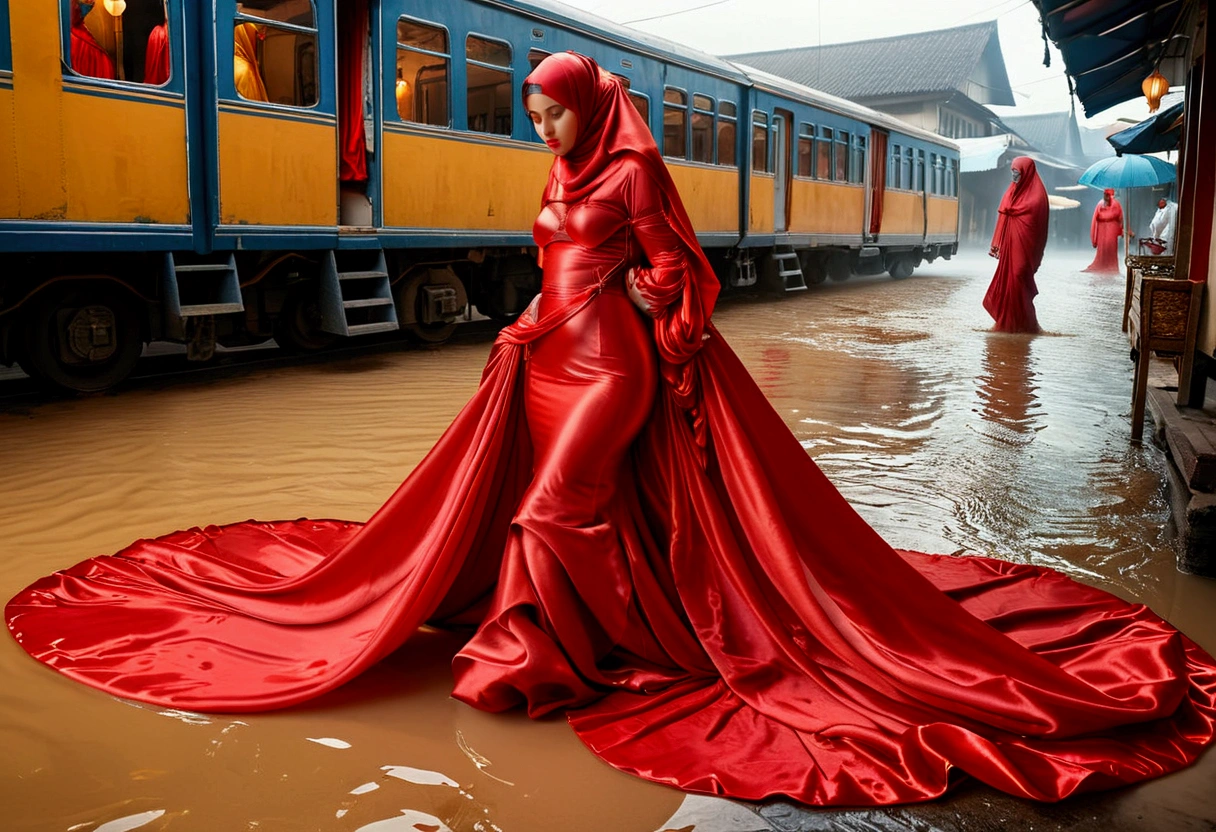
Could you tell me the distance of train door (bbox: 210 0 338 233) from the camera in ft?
24.2

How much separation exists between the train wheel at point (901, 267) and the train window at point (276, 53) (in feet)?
60.9

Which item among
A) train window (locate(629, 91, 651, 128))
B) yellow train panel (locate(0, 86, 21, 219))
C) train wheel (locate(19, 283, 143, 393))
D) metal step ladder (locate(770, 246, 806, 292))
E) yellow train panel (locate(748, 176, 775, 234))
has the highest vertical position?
train window (locate(629, 91, 651, 128))

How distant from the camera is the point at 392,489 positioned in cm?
479

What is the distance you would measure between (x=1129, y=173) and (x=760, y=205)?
8695mm

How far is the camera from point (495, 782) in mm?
2254

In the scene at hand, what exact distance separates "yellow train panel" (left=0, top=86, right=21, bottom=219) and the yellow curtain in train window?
68.1 inches

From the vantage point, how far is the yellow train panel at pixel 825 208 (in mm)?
17328

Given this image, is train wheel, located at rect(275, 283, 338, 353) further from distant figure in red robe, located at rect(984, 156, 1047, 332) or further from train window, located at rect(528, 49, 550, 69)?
distant figure in red robe, located at rect(984, 156, 1047, 332)

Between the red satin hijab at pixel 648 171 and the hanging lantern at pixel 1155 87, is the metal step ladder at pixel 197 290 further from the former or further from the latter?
the hanging lantern at pixel 1155 87

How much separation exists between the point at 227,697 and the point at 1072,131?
208 ft

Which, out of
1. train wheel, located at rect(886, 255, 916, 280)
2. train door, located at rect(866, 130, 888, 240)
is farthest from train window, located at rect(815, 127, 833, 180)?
train wheel, located at rect(886, 255, 916, 280)

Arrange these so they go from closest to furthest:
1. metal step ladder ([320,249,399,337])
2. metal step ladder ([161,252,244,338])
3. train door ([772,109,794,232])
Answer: metal step ladder ([161,252,244,338]) → metal step ladder ([320,249,399,337]) → train door ([772,109,794,232])

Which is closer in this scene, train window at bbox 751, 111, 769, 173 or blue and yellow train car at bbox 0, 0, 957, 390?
blue and yellow train car at bbox 0, 0, 957, 390

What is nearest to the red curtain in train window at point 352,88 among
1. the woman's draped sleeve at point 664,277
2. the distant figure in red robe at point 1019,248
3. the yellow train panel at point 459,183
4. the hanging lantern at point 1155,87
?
the yellow train panel at point 459,183
